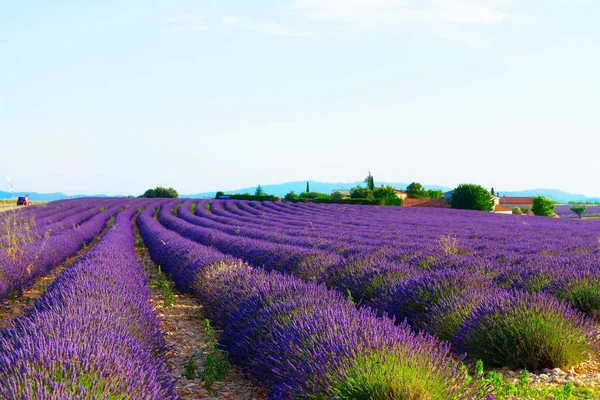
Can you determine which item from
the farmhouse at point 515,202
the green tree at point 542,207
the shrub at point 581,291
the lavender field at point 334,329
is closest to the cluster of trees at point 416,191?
the green tree at point 542,207

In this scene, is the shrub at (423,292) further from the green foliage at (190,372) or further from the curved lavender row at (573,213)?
the curved lavender row at (573,213)

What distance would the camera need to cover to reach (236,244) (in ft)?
31.8

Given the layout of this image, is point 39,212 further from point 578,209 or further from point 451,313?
point 578,209

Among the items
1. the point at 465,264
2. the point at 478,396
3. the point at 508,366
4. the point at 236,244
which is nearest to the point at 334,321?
the point at 478,396

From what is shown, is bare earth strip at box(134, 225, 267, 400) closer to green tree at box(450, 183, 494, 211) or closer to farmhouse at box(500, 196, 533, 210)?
green tree at box(450, 183, 494, 211)

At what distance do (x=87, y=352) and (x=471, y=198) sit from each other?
3880 centimetres

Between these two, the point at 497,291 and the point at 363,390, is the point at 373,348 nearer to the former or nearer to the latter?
the point at 363,390

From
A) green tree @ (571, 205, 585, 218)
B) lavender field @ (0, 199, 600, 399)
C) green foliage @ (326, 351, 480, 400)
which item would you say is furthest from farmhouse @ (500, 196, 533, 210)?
green foliage @ (326, 351, 480, 400)

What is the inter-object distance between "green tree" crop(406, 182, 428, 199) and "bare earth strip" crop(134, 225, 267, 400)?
167 ft

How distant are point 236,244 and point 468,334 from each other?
6.20 meters

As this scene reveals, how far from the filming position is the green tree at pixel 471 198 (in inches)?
1523

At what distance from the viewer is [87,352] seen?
253cm

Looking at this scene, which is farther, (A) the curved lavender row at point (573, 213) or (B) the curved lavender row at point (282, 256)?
(A) the curved lavender row at point (573, 213)

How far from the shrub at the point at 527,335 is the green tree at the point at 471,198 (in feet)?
119
